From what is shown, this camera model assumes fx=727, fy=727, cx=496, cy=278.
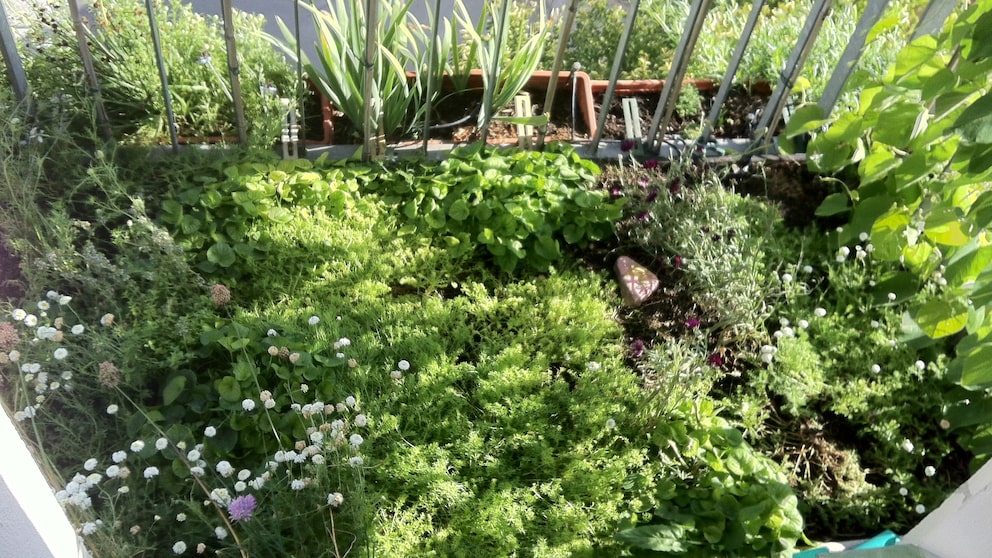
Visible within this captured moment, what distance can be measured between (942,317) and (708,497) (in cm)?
92

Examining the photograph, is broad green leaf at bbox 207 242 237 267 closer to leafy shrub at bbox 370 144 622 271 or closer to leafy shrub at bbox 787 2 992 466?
leafy shrub at bbox 370 144 622 271

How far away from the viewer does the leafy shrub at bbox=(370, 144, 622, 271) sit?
8.28ft

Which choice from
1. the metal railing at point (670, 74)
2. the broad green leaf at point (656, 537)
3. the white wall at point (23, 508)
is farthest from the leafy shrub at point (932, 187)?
the white wall at point (23, 508)

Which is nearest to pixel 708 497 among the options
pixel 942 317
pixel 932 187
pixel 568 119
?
pixel 942 317

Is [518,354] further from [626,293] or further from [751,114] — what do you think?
[751,114]

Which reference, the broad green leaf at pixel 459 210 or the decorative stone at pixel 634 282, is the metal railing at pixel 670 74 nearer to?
the broad green leaf at pixel 459 210

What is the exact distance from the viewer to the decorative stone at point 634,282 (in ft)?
8.18

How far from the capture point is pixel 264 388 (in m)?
2.06

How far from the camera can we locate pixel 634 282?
250 cm

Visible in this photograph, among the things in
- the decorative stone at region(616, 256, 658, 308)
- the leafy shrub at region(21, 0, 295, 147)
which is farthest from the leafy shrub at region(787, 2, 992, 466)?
the leafy shrub at region(21, 0, 295, 147)

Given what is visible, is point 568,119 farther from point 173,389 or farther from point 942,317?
point 173,389

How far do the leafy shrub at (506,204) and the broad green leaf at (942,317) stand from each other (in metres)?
1.02

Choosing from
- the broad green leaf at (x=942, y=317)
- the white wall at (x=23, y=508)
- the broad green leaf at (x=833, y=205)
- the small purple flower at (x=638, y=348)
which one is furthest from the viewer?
the broad green leaf at (x=833, y=205)

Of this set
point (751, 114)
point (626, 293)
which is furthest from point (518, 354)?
point (751, 114)
